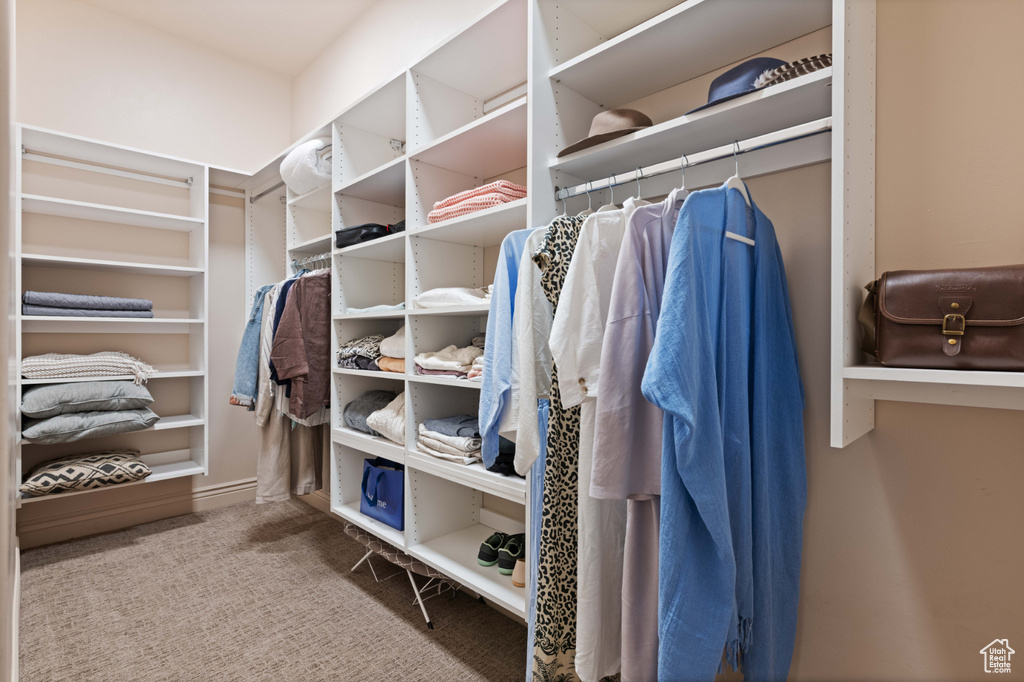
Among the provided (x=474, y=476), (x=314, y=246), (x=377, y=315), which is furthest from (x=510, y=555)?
(x=314, y=246)

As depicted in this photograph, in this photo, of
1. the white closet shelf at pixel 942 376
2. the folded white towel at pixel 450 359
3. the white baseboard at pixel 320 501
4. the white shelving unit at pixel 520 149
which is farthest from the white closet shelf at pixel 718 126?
the white baseboard at pixel 320 501

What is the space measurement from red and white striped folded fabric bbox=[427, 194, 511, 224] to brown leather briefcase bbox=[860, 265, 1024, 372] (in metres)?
1.14

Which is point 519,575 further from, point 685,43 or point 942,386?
point 685,43

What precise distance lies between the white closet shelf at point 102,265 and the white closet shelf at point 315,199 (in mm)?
794

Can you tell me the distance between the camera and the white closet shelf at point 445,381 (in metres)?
1.73

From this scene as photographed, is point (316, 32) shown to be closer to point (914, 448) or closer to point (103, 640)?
point (103, 640)

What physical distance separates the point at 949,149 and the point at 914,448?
695mm

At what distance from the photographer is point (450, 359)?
192cm

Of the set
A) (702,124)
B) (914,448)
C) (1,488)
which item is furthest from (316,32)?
(914,448)

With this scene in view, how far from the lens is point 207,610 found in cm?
220

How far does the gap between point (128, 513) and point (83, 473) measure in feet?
2.00

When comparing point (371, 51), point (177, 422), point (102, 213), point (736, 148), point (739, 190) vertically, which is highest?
point (371, 51)

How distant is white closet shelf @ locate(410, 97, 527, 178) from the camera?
170 centimetres

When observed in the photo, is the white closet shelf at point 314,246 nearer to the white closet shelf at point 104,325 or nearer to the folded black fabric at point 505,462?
the white closet shelf at point 104,325
